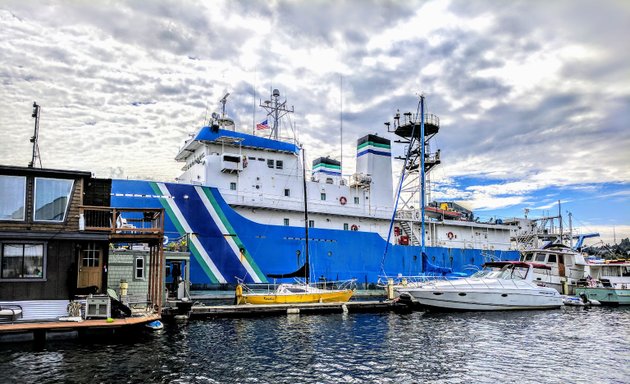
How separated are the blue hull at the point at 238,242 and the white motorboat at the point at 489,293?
5.84 metres

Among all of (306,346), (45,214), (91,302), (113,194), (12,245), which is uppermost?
(113,194)

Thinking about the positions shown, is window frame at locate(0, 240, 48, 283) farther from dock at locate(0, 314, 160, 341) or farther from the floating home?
dock at locate(0, 314, 160, 341)

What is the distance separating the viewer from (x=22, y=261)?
14.5 m

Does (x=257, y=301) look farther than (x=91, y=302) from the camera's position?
Yes

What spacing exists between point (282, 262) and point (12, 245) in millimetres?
15655

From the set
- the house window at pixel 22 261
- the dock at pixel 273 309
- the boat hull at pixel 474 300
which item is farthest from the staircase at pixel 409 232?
Answer: the house window at pixel 22 261

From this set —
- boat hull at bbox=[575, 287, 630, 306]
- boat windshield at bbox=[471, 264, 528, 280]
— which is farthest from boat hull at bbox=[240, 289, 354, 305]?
boat hull at bbox=[575, 287, 630, 306]

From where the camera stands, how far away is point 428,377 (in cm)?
1105

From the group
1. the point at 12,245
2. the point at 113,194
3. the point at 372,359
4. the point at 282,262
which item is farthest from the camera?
the point at 282,262

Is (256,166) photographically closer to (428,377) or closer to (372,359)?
(372,359)

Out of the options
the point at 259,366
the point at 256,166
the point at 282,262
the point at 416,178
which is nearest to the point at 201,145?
the point at 256,166

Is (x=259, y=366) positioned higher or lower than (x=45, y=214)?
lower

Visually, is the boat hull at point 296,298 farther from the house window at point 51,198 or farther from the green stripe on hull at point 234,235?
the house window at point 51,198

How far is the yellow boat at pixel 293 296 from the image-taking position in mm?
22938
